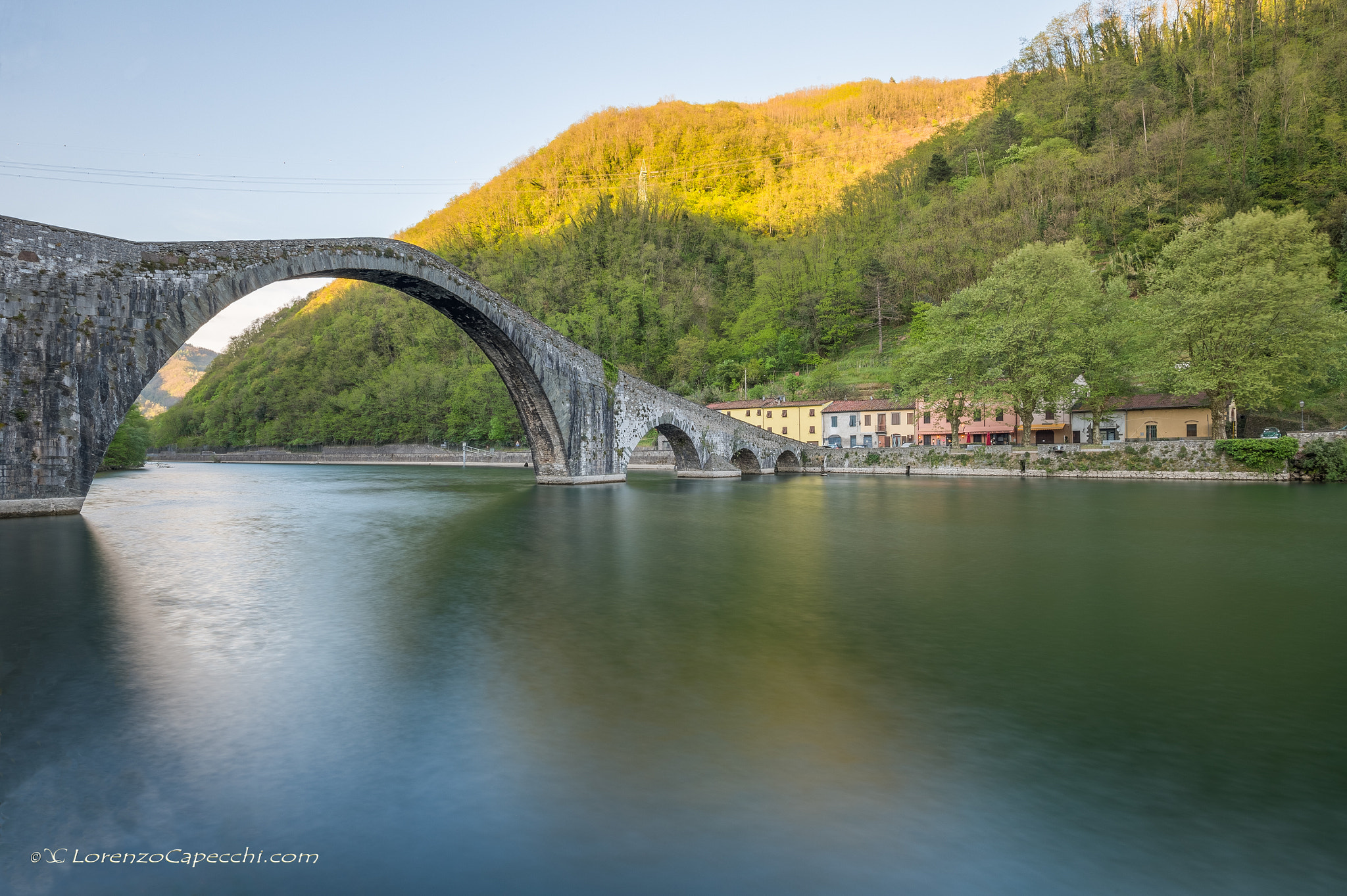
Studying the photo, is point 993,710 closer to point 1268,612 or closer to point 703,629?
point 703,629

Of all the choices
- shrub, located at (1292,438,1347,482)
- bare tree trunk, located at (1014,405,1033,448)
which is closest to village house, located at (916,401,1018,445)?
bare tree trunk, located at (1014,405,1033,448)

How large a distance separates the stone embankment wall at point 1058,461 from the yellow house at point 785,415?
12.9 meters

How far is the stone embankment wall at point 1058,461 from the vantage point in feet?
121

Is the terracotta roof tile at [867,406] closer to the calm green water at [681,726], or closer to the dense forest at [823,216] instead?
the dense forest at [823,216]

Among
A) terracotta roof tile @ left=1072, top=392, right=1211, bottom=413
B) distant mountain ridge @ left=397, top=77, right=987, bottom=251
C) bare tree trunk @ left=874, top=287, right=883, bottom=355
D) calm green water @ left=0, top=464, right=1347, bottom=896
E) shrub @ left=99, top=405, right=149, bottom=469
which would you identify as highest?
distant mountain ridge @ left=397, top=77, right=987, bottom=251

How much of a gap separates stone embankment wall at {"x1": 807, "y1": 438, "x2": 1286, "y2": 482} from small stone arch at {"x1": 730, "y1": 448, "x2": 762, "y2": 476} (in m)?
4.30

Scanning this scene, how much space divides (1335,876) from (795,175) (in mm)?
142525

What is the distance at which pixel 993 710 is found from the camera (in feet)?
17.6

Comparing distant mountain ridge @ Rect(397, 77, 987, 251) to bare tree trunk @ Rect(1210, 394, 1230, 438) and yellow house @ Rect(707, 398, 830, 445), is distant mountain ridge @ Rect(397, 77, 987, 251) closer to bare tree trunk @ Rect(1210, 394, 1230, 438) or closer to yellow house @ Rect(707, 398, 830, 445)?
yellow house @ Rect(707, 398, 830, 445)

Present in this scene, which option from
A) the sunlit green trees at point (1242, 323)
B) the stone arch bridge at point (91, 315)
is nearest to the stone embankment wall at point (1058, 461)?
the sunlit green trees at point (1242, 323)

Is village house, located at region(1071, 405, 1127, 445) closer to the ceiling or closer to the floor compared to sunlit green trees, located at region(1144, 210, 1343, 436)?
closer to the floor

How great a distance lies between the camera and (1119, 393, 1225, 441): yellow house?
153ft

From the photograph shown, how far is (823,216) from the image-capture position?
115 meters

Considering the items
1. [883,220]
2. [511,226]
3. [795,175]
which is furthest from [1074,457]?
[511,226]
